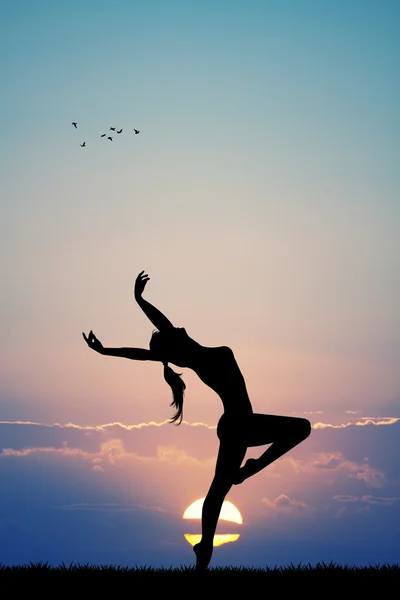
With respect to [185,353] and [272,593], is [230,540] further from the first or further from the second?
[185,353]

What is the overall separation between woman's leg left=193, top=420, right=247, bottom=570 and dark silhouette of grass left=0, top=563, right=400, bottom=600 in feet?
1.14

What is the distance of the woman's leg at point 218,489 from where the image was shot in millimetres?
13617

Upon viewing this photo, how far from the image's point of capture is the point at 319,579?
1313cm

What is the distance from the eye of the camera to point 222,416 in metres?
13.8

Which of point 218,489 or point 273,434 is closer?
point 273,434

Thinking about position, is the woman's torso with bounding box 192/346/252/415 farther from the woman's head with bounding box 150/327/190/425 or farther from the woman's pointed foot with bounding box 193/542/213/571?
the woman's pointed foot with bounding box 193/542/213/571

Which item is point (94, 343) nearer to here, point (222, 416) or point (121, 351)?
point (121, 351)

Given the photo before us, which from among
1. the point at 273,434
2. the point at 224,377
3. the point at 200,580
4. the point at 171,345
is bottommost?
the point at 200,580

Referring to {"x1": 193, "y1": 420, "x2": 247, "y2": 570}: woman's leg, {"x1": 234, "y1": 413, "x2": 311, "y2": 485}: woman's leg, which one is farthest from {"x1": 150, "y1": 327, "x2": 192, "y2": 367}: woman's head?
{"x1": 234, "y1": 413, "x2": 311, "y2": 485}: woman's leg

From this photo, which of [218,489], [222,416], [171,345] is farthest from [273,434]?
[171,345]

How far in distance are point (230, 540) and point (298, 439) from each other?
2.00 meters

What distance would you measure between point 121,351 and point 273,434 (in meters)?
2.65

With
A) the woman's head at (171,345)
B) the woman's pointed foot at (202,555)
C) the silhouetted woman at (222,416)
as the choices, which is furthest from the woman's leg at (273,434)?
the woman's head at (171,345)

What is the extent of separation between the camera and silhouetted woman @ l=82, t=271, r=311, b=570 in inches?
534
